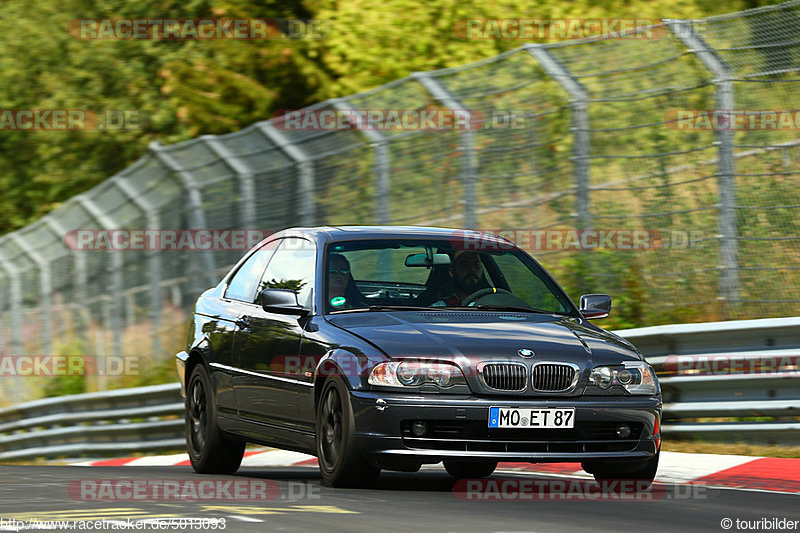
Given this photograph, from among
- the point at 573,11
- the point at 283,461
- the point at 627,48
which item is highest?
the point at 573,11

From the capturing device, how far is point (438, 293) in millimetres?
9758

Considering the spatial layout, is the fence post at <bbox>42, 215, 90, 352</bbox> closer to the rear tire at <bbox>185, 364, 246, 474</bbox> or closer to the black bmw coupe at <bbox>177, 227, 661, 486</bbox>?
the rear tire at <bbox>185, 364, 246, 474</bbox>

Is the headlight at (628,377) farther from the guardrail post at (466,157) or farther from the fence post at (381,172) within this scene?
the fence post at (381,172)

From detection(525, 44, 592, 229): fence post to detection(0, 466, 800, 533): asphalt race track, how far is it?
4773mm

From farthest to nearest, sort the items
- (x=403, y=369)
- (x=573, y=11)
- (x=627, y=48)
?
(x=573, y=11) < (x=627, y=48) < (x=403, y=369)

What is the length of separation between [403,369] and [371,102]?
7673 mm

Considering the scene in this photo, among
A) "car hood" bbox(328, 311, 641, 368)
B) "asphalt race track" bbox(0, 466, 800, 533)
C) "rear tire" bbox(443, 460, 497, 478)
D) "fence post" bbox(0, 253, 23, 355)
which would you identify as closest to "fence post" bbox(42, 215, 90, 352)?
"fence post" bbox(0, 253, 23, 355)

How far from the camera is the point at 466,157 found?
15102mm

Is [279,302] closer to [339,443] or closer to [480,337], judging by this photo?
[339,443]

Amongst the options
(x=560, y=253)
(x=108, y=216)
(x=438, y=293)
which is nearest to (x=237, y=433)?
(x=438, y=293)

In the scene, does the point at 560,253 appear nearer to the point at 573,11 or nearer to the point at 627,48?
the point at 627,48

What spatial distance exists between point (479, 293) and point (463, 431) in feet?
5.28

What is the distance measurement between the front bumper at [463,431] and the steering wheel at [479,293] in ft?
4.51

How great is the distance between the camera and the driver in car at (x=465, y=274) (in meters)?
9.79
